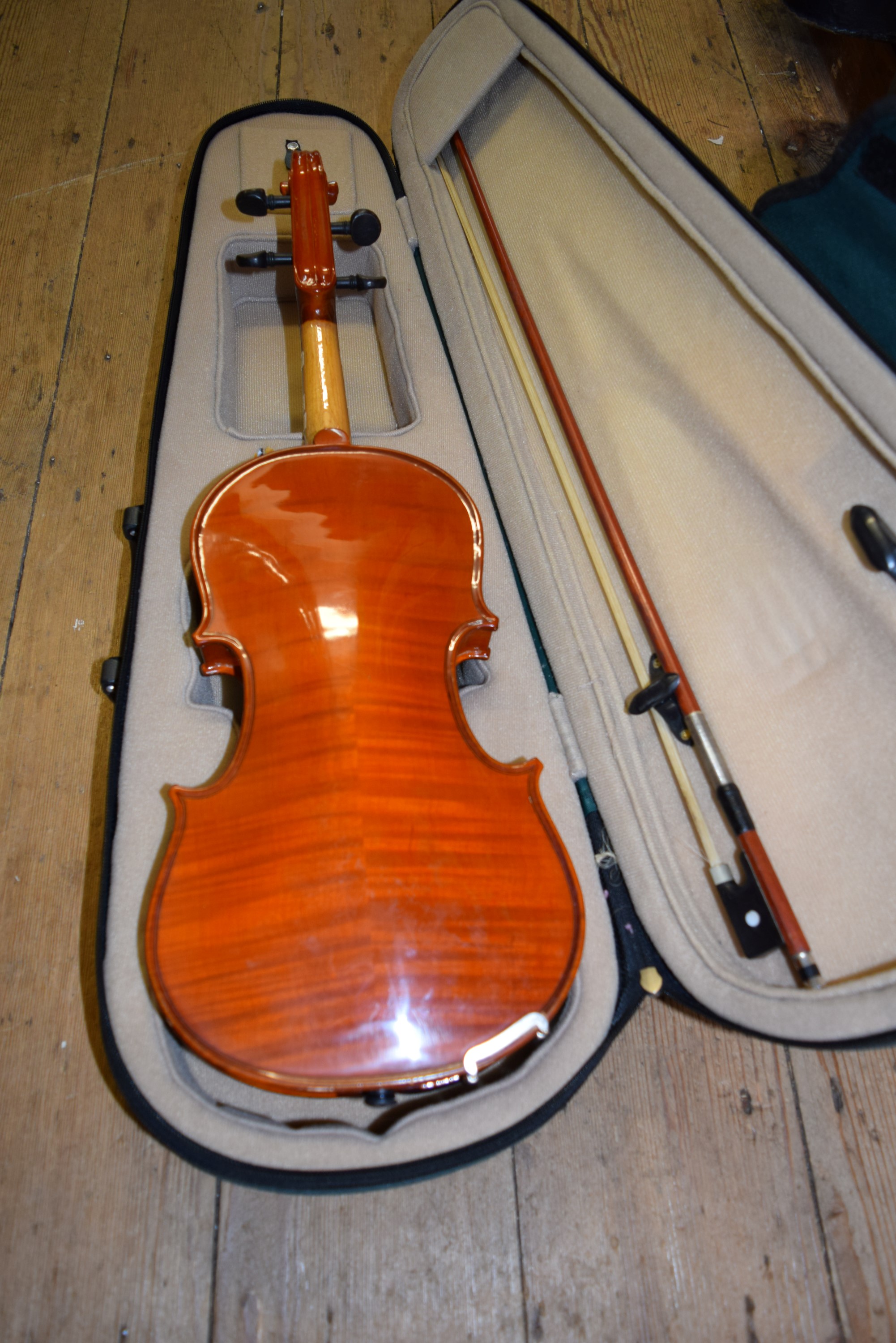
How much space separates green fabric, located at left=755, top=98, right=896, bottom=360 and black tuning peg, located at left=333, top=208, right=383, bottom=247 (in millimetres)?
577

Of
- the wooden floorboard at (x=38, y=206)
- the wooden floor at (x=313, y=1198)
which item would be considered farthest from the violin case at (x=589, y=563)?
the wooden floorboard at (x=38, y=206)

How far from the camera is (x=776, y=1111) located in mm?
1087

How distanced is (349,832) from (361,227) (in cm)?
95

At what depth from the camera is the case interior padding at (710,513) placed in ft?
2.77

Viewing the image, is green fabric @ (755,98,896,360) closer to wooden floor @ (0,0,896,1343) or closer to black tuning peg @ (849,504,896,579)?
wooden floor @ (0,0,896,1343)

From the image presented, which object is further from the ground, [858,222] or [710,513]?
[858,222]

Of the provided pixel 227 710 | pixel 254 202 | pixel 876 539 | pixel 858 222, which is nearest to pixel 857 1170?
pixel 876 539

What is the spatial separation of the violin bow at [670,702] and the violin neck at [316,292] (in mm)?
316

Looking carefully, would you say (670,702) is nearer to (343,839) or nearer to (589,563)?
(589,563)

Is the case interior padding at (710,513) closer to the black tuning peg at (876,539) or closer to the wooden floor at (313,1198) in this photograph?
the black tuning peg at (876,539)

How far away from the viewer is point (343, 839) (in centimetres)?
74

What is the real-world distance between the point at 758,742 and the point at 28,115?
2204mm

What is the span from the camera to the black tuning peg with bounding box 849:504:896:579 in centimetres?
79

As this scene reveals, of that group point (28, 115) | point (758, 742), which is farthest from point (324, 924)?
point (28, 115)
